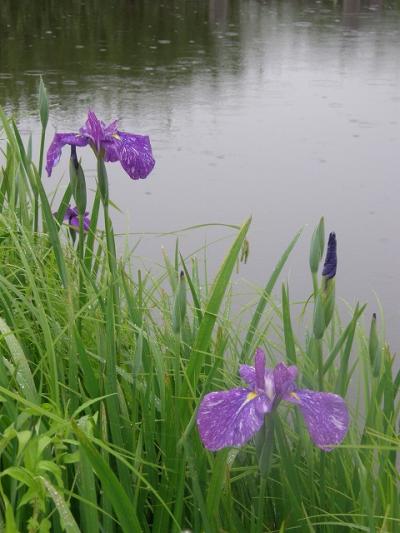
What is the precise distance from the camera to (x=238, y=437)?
65cm

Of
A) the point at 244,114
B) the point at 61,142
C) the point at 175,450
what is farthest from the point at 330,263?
the point at 244,114

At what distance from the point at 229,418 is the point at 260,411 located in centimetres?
3

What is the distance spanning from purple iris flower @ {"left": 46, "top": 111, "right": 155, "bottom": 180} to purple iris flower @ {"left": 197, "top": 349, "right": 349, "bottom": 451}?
1.32 feet

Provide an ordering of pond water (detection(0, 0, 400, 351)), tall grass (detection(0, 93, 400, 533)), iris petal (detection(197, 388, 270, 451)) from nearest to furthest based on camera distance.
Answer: iris petal (detection(197, 388, 270, 451)), tall grass (detection(0, 93, 400, 533)), pond water (detection(0, 0, 400, 351))

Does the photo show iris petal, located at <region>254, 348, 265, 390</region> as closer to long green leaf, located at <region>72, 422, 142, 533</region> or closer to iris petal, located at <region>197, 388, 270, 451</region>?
iris petal, located at <region>197, 388, 270, 451</region>

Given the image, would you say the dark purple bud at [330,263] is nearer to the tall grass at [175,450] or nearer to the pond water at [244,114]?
the tall grass at [175,450]

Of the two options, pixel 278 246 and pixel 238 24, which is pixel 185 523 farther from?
pixel 238 24

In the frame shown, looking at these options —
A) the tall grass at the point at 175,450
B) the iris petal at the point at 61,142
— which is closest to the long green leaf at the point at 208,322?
the tall grass at the point at 175,450

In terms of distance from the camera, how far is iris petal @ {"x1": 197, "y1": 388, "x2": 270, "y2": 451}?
0.65 metres

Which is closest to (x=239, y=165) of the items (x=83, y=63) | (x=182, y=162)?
(x=182, y=162)

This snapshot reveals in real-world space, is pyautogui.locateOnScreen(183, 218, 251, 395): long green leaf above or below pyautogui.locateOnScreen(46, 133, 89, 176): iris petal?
below

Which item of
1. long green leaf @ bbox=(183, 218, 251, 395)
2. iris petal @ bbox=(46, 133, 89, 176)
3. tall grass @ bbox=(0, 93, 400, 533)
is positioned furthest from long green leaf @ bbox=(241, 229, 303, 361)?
iris petal @ bbox=(46, 133, 89, 176)

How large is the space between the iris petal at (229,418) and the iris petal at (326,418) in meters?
0.04

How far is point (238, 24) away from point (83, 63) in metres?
2.01
